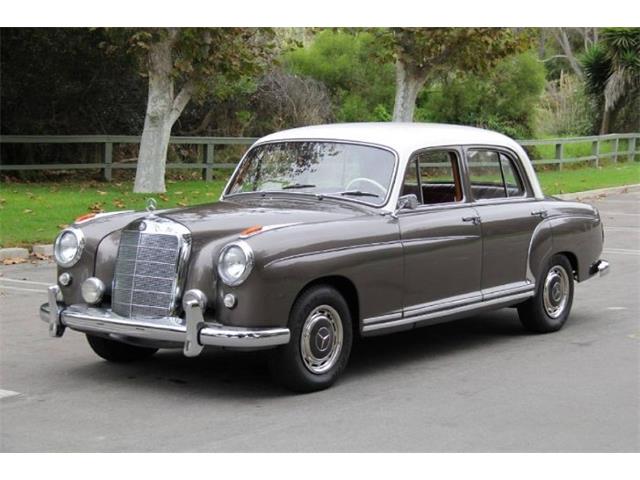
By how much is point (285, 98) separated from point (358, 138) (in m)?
20.8

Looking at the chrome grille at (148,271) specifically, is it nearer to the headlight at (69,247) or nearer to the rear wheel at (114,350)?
the headlight at (69,247)

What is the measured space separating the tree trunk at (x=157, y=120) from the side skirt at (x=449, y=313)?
1278cm

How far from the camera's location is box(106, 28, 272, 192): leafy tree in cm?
2112

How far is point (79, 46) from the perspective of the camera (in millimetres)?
24500

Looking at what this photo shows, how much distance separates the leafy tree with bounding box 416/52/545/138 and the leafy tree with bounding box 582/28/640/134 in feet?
14.9

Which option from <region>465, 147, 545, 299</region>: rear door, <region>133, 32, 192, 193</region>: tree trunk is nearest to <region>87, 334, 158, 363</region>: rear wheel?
<region>465, 147, 545, 299</region>: rear door

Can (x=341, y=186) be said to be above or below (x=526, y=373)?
above

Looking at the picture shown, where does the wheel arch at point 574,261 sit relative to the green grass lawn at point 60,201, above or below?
above

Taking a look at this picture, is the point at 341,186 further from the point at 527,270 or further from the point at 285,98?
the point at 285,98

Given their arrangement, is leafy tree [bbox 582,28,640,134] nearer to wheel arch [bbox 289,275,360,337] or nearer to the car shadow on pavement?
the car shadow on pavement

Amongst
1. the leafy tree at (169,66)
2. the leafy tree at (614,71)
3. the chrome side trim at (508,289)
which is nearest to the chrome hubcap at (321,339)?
the chrome side trim at (508,289)

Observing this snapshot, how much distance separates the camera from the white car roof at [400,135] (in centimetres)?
891

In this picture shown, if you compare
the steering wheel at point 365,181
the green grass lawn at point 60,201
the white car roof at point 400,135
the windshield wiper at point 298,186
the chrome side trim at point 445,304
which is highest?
the white car roof at point 400,135

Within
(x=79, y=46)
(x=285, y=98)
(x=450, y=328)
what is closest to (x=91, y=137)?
(x=79, y=46)
